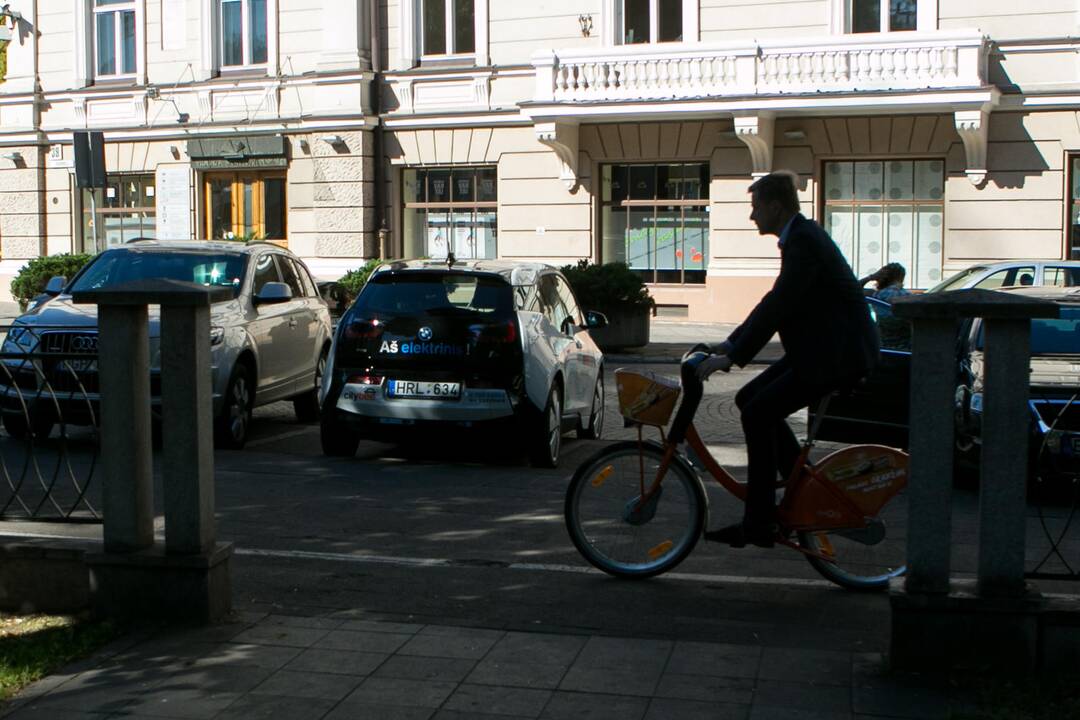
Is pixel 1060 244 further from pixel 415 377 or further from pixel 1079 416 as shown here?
pixel 1079 416

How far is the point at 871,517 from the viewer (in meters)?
6.72

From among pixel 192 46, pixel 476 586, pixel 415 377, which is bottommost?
pixel 476 586

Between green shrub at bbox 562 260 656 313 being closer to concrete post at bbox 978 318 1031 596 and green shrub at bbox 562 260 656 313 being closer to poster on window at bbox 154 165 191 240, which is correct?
poster on window at bbox 154 165 191 240

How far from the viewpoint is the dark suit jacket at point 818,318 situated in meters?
6.43

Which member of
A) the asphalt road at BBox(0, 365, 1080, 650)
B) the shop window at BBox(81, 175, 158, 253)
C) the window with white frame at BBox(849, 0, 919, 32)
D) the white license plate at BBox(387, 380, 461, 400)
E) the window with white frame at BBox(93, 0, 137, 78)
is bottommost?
the asphalt road at BBox(0, 365, 1080, 650)

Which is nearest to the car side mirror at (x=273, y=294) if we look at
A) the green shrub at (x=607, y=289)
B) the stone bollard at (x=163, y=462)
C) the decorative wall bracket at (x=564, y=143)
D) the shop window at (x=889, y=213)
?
the stone bollard at (x=163, y=462)

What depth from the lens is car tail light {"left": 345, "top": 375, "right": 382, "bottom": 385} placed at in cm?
1108

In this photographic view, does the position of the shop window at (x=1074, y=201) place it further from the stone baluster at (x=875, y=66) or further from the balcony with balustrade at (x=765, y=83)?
the stone baluster at (x=875, y=66)

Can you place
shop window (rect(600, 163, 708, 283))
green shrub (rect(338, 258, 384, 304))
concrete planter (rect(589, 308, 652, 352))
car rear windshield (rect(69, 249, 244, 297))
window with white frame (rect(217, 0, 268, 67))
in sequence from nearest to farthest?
car rear windshield (rect(69, 249, 244, 297)) → concrete planter (rect(589, 308, 652, 352)) → green shrub (rect(338, 258, 384, 304)) → shop window (rect(600, 163, 708, 283)) → window with white frame (rect(217, 0, 268, 67))

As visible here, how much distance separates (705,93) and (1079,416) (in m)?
19.1

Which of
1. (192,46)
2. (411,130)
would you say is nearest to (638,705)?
(411,130)

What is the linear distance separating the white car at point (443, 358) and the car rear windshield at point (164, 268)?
2065 millimetres

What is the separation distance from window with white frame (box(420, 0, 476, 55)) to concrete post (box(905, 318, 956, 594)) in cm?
2389

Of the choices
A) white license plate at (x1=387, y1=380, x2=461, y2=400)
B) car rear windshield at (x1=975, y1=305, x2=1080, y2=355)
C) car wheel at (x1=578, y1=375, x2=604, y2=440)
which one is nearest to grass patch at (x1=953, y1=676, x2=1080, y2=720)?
car rear windshield at (x1=975, y1=305, x2=1080, y2=355)
